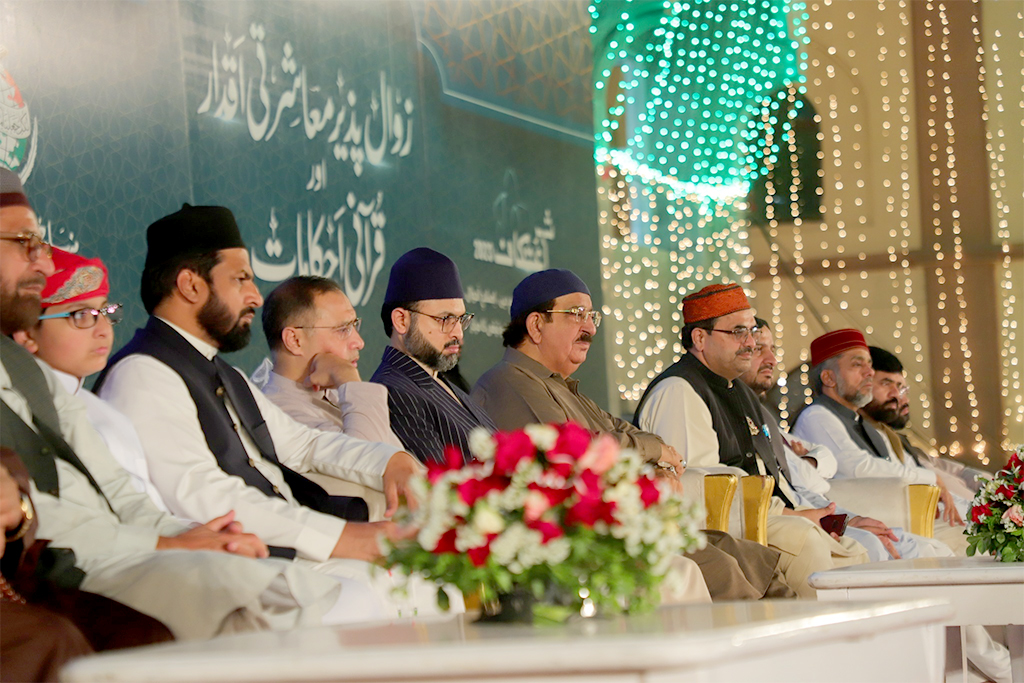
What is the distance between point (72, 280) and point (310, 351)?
107 cm

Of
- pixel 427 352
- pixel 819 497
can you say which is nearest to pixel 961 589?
pixel 427 352

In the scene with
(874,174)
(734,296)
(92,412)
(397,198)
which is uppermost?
(874,174)

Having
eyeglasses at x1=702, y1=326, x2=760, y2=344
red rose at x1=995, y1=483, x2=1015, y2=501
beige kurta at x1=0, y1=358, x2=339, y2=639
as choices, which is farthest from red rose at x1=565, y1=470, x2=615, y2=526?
eyeglasses at x1=702, y1=326, x2=760, y2=344

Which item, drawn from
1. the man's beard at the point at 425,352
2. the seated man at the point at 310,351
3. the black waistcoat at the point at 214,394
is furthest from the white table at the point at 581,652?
the man's beard at the point at 425,352

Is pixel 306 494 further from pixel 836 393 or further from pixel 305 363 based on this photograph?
pixel 836 393

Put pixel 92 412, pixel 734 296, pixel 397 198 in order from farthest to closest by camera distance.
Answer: pixel 734 296 < pixel 397 198 < pixel 92 412

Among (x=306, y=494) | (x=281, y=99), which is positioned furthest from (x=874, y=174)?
(x=306, y=494)

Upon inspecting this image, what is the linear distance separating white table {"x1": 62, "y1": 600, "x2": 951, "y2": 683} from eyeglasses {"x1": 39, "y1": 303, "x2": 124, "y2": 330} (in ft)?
4.23

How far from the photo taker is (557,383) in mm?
4535

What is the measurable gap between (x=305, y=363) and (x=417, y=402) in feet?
1.23

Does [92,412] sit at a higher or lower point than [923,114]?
lower

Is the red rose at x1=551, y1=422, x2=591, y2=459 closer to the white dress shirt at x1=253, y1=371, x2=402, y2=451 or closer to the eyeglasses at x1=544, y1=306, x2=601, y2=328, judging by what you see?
the white dress shirt at x1=253, y1=371, x2=402, y2=451

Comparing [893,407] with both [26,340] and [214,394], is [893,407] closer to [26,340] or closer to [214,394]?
[214,394]

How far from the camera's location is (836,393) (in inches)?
256
